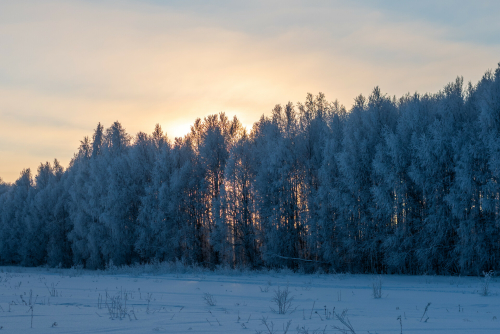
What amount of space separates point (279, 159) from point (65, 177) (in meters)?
36.2

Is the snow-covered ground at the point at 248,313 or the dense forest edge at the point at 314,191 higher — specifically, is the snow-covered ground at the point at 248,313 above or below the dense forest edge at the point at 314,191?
below

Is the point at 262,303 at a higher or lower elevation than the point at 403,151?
lower

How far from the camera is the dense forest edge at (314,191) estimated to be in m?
23.6

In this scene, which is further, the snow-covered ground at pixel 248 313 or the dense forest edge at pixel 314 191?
the dense forest edge at pixel 314 191

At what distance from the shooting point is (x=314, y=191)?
98.9 feet

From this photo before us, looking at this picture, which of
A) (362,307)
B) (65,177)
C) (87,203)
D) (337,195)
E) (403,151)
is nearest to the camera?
(362,307)

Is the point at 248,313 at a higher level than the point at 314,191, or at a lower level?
lower

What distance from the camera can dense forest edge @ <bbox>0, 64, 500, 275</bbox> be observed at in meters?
23.6

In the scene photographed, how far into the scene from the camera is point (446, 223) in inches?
949

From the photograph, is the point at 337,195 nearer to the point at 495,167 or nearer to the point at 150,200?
the point at 495,167

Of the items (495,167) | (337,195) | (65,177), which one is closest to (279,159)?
(337,195)

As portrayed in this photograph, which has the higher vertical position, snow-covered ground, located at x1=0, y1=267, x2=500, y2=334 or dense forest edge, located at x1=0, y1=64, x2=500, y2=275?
dense forest edge, located at x1=0, y1=64, x2=500, y2=275

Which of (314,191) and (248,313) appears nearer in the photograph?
(248,313)

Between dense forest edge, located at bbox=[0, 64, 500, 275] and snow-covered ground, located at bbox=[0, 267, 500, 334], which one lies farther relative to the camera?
dense forest edge, located at bbox=[0, 64, 500, 275]
